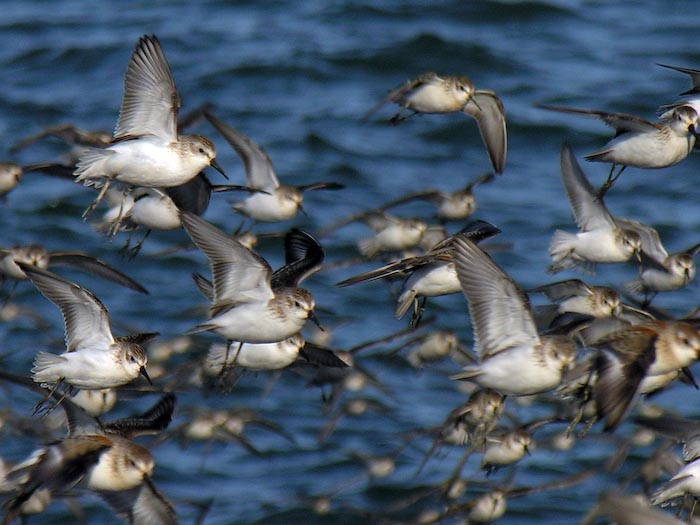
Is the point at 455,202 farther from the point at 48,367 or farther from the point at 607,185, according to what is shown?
the point at 48,367

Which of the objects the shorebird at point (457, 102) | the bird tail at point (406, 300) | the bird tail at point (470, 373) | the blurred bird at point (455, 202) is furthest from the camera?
the blurred bird at point (455, 202)

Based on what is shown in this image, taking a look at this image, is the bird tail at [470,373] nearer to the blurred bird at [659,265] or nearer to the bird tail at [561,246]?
the bird tail at [561,246]

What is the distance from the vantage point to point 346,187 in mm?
18125

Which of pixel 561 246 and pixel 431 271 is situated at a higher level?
pixel 431 271

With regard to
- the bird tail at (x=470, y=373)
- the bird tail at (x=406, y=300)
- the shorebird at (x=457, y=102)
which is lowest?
the bird tail at (x=406, y=300)

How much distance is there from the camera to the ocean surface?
14.7 meters

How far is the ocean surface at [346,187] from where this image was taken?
577 inches

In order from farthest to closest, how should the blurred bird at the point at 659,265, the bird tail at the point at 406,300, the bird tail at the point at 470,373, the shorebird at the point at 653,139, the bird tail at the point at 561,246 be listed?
the blurred bird at the point at 659,265 → the bird tail at the point at 561,246 → the shorebird at the point at 653,139 → the bird tail at the point at 406,300 → the bird tail at the point at 470,373

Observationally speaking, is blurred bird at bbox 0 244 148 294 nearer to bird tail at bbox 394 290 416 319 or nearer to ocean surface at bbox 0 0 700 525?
ocean surface at bbox 0 0 700 525

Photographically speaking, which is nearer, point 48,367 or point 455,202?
point 48,367

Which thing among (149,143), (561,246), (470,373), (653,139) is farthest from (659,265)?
(149,143)

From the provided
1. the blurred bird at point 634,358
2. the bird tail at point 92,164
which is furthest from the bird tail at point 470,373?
the bird tail at point 92,164

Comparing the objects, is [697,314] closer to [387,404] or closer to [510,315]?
[510,315]

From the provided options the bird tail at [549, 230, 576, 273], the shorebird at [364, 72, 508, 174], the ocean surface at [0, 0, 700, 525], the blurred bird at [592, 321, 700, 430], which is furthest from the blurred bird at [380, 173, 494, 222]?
the blurred bird at [592, 321, 700, 430]
